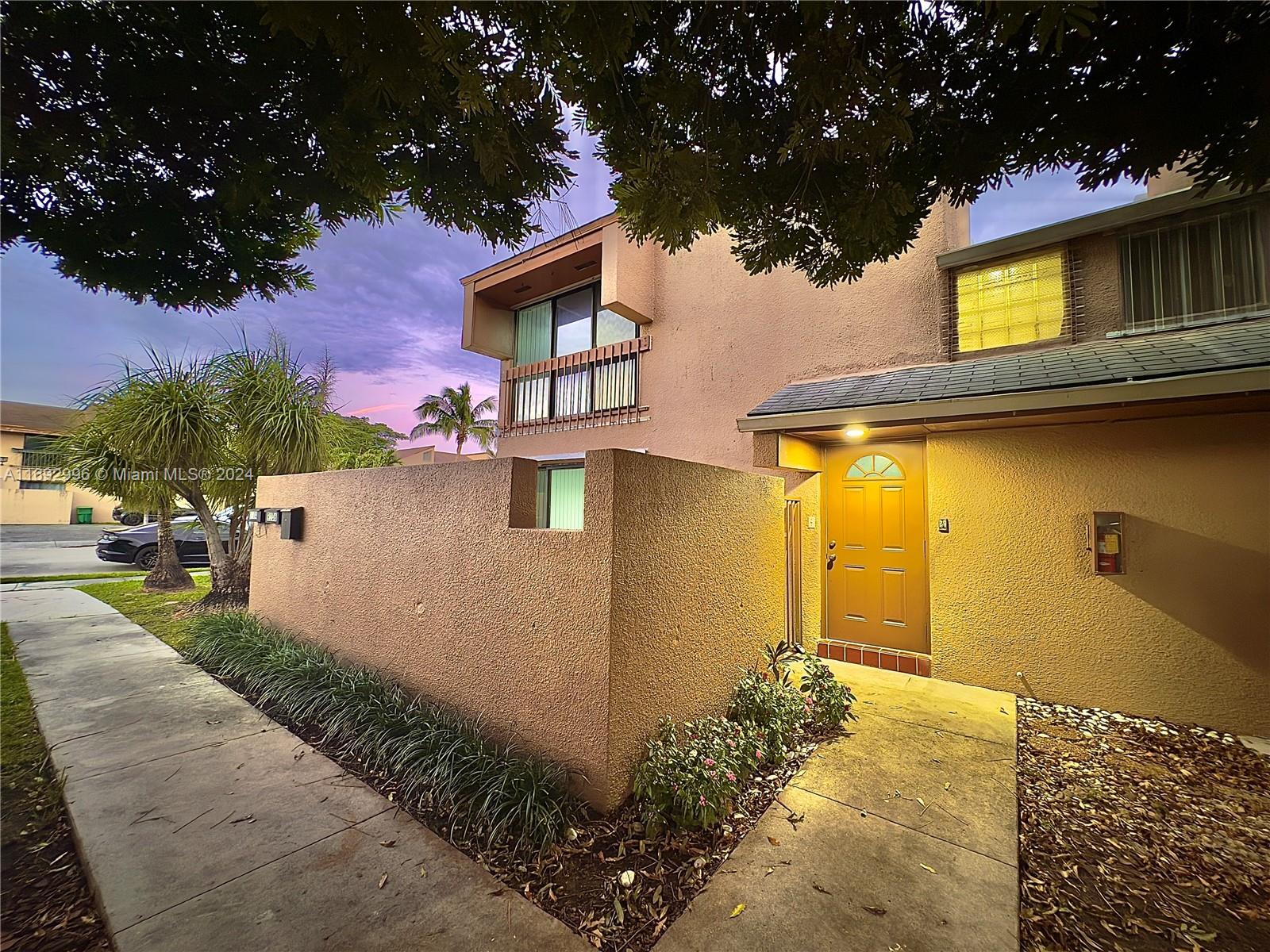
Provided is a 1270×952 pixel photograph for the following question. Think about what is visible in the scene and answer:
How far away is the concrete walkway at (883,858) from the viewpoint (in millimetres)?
1931

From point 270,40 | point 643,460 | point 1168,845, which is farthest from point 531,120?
point 1168,845

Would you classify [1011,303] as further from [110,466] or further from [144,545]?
[144,545]

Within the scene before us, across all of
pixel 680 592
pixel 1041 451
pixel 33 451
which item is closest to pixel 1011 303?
pixel 1041 451

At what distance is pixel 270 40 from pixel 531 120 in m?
1.00

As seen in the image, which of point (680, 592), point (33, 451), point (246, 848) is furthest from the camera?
point (33, 451)

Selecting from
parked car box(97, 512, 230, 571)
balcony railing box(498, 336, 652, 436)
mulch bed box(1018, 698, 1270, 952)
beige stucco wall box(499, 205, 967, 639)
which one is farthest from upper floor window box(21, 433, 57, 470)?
parked car box(97, 512, 230, 571)

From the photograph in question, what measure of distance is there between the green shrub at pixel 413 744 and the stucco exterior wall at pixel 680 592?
1.53 feet

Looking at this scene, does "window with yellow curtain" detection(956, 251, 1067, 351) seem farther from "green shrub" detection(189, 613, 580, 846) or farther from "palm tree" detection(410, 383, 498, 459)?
"palm tree" detection(410, 383, 498, 459)

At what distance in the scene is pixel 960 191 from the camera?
7.46 feet

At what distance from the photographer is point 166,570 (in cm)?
877

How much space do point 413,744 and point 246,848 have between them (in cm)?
85

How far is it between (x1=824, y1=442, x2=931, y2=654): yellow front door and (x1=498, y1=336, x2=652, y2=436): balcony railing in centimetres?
336

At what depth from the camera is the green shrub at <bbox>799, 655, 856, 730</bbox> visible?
3.74 metres

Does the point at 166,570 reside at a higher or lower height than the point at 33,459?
lower
